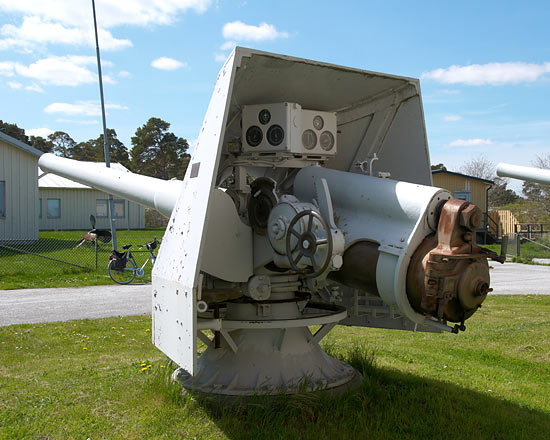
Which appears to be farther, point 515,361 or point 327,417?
point 515,361

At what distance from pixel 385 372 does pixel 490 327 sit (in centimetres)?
348

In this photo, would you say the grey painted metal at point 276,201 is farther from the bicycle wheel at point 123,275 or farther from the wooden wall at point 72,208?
the wooden wall at point 72,208

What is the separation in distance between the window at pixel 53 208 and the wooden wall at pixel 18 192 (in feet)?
39.8

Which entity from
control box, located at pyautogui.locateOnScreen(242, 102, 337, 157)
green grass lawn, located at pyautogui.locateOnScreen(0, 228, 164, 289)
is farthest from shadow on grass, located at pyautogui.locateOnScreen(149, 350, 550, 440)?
green grass lawn, located at pyautogui.locateOnScreen(0, 228, 164, 289)

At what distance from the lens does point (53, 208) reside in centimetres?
3244

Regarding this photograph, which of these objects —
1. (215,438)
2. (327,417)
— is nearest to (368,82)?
(327,417)

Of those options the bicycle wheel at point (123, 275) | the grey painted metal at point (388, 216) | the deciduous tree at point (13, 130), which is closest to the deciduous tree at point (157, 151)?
the deciduous tree at point (13, 130)

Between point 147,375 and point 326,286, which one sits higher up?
point 326,286

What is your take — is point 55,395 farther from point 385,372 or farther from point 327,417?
point 385,372

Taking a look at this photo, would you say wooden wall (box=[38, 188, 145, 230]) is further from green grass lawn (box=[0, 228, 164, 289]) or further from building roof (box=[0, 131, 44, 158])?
green grass lawn (box=[0, 228, 164, 289])

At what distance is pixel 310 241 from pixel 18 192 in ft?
60.7

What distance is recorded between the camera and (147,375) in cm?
559

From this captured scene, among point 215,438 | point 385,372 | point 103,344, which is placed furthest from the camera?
point 103,344

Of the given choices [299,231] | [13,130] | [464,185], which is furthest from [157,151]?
[299,231]
